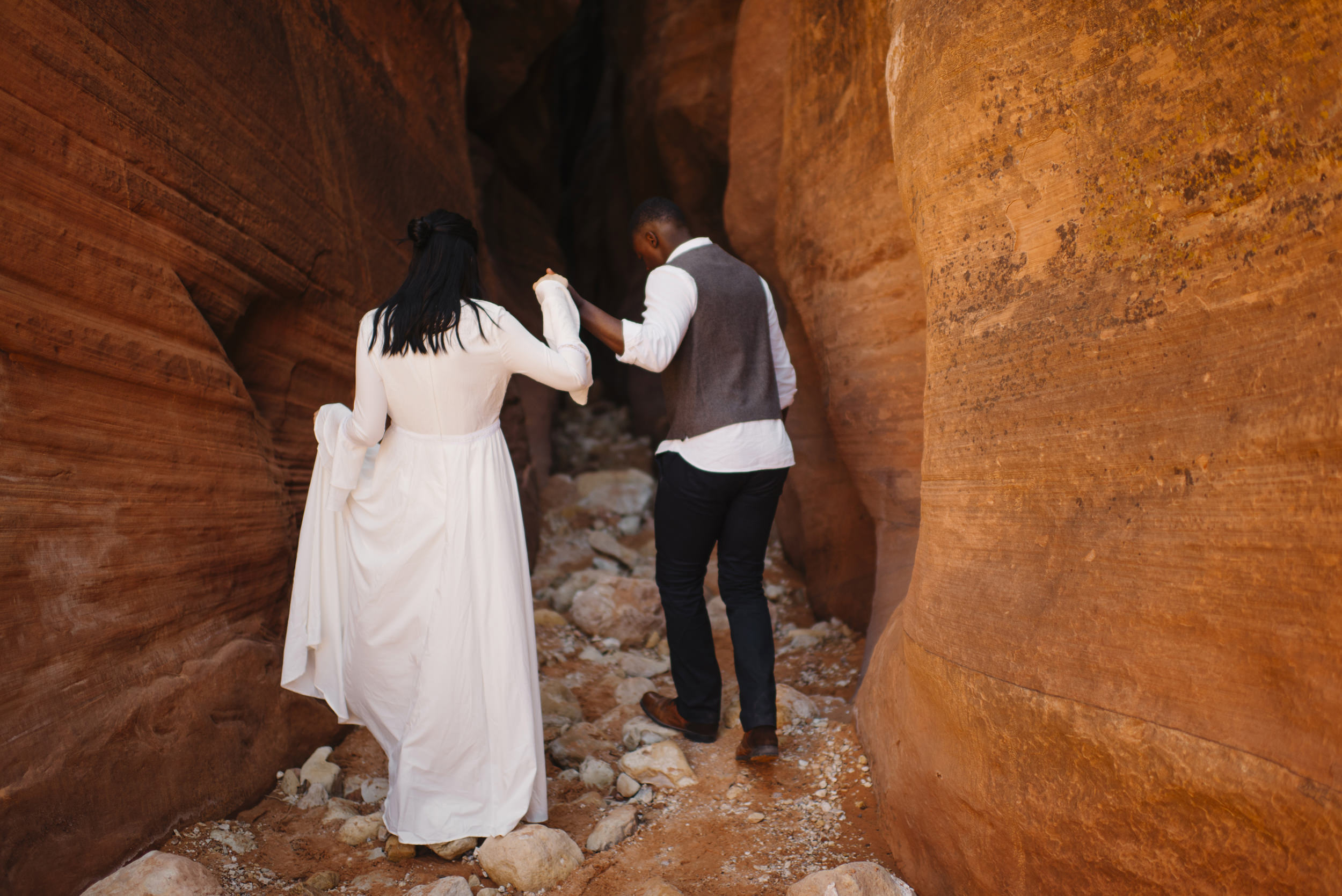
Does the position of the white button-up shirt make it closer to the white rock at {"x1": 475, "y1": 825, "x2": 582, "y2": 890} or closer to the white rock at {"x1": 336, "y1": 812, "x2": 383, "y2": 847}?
the white rock at {"x1": 475, "y1": 825, "x2": 582, "y2": 890}

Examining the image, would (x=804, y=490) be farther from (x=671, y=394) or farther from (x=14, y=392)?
(x=14, y=392)

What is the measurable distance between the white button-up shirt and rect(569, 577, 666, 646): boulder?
1.77m

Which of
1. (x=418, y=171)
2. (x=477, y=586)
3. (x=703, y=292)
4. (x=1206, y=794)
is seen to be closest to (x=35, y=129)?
(x=477, y=586)

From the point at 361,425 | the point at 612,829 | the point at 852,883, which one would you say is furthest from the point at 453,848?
the point at 361,425

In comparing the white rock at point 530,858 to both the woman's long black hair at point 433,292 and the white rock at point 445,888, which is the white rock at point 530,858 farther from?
the woman's long black hair at point 433,292

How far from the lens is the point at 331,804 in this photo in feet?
9.02

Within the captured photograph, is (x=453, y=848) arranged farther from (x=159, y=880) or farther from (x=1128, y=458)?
(x=1128, y=458)

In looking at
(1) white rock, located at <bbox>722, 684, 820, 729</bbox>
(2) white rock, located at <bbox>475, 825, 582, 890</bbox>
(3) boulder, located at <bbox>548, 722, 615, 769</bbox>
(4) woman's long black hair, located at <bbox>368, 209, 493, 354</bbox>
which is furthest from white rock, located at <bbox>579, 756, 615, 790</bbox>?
(4) woman's long black hair, located at <bbox>368, 209, 493, 354</bbox>

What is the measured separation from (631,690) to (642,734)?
0.52 m

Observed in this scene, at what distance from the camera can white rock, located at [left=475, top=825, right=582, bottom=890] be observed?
7.56 feet

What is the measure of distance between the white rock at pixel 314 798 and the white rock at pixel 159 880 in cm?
59

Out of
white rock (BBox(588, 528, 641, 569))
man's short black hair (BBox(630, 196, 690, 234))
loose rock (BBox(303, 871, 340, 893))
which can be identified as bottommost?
loose rock (BBox(303, 871, 340, 893))

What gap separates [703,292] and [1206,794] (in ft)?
6.78

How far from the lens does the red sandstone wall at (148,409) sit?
213cm
